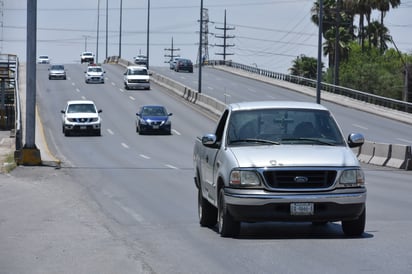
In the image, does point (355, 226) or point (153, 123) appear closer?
point (355, 226)

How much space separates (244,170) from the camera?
491 inches

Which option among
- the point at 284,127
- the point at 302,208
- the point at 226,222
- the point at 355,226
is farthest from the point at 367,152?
the point at 302,208

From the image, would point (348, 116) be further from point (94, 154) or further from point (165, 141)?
point (94, 154)

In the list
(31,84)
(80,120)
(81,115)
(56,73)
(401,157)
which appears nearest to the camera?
(31,84)

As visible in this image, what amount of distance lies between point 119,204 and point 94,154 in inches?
837

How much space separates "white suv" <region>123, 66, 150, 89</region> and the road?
155 ft

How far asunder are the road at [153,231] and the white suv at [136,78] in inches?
1857

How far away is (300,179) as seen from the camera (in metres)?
12.4

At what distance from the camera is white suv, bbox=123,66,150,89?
265 ft

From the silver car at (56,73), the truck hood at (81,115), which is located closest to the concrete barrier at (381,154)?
the truck hood at (81,115)

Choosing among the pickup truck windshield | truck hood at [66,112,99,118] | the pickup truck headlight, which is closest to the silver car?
truck hood at [66,112,99,118]

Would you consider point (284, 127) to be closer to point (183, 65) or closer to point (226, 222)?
point (226, 222)

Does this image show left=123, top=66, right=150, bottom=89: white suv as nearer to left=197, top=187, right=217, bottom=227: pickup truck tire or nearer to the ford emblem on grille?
left=197, top=187, right=217, bottom=227: pickup truck tire

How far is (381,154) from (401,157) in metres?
2.00
